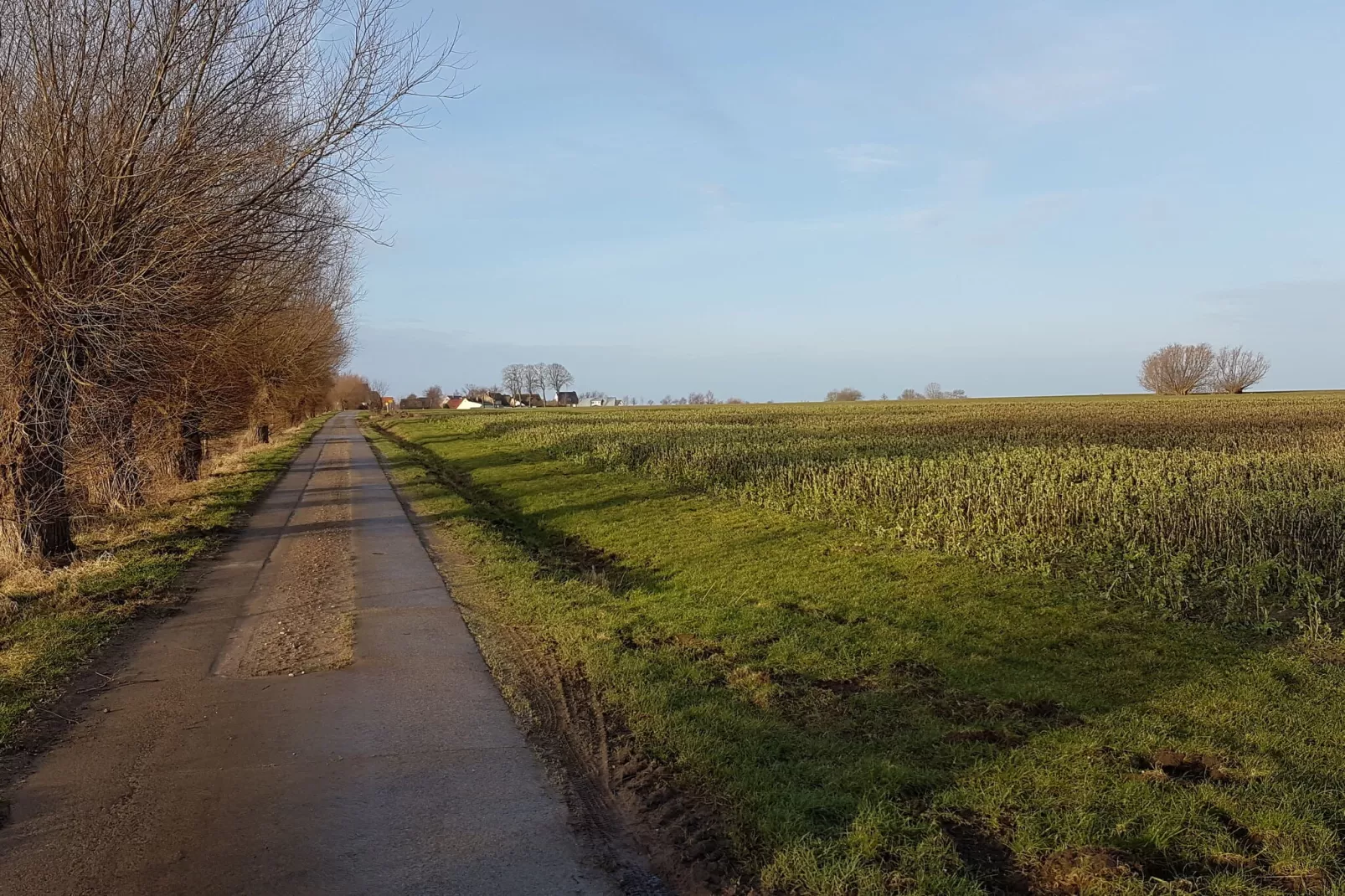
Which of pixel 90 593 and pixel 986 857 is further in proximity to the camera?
pixel 90 593

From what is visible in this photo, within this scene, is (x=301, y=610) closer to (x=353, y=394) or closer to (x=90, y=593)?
(x=90, y=593)

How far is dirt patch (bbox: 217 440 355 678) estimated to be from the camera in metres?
7.01

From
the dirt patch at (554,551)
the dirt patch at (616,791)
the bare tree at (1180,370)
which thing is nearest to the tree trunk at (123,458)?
the dirt patch at (554,551)

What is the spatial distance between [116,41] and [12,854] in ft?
26.0

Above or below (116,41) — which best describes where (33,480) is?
below

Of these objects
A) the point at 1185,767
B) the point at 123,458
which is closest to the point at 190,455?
the point at 123,458

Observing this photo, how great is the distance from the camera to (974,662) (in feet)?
21.6

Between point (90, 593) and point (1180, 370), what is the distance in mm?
A: 117103

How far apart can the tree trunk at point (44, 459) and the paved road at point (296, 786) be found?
3.49 m

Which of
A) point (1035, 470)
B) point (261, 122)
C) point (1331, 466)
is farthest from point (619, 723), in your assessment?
point (1331, 466)

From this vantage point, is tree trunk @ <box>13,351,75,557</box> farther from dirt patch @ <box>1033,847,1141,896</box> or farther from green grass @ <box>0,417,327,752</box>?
dirt patch @ <box>1033,847,1141,896</box>

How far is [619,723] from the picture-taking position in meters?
5.58

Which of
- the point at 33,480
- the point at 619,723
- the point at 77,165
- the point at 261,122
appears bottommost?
the point at 619,723

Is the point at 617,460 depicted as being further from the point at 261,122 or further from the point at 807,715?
the point at 807,715
